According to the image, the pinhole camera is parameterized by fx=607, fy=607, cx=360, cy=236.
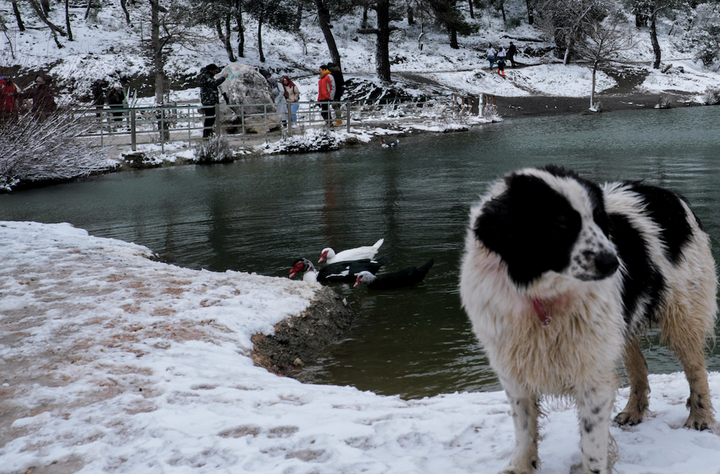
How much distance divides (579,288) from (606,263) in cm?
29

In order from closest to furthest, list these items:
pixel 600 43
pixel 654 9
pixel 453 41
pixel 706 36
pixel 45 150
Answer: pixel 45 150
pixel 600 43
pixel 706 36
pixel 453 41
pixel 654 9

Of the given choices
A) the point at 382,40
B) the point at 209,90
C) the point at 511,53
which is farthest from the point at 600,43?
the point at 209,90

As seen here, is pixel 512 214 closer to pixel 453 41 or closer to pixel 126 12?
pixel 126 12

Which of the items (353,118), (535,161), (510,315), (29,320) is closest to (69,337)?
(29,320)

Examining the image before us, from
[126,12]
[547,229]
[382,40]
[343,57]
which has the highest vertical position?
[126,12]

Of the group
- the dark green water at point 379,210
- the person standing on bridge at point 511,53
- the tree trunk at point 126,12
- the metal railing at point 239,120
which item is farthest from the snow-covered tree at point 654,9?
the tree trunk at point 126,12

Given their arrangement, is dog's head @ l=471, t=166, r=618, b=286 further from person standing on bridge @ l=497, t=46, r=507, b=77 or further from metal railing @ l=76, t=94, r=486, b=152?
person standing on bridge @ l=497, t=46, r=507, b=77

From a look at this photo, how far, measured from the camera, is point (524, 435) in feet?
9.68

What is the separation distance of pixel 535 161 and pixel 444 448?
49.2ft

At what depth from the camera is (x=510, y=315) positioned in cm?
271

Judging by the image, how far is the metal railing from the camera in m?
21.0

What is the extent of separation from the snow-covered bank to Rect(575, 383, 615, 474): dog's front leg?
0.95 ft

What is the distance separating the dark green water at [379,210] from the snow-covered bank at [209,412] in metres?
1.07

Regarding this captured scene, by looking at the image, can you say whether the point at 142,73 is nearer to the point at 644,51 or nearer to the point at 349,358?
the point at 349,358
